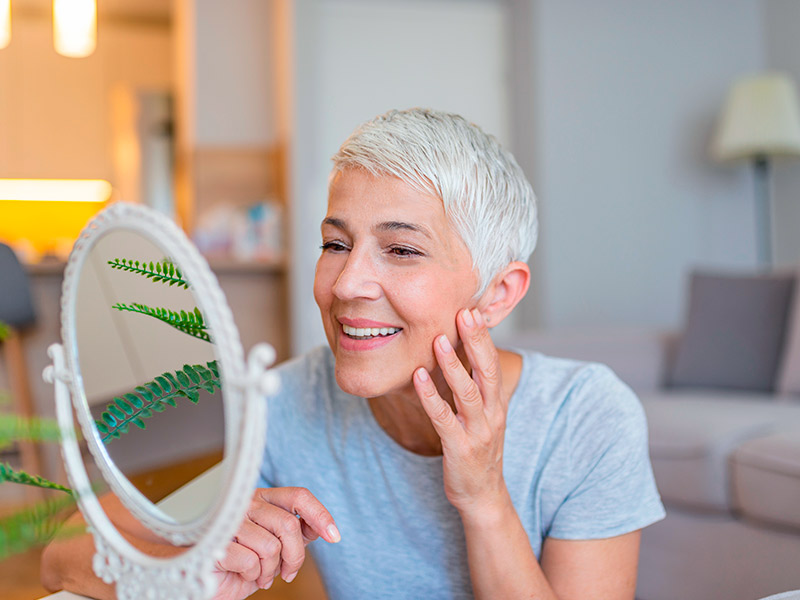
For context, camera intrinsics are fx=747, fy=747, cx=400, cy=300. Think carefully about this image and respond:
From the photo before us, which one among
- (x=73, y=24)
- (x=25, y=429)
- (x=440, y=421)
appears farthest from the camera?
(x=73, y=24)

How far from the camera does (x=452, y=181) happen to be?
34.9 inches

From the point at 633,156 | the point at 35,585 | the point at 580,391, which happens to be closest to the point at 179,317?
the point at 580,391

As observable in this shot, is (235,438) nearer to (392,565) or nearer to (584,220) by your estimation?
(392,565)

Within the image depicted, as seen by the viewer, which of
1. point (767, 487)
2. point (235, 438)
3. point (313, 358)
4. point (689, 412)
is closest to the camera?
point (235, 438)

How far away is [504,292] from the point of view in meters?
1.02

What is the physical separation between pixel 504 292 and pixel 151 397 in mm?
573

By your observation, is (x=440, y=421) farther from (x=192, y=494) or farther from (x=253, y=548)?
(x=192, y=494)

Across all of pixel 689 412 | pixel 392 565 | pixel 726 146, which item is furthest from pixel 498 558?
pixel 726 146

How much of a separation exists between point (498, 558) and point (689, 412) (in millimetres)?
1265

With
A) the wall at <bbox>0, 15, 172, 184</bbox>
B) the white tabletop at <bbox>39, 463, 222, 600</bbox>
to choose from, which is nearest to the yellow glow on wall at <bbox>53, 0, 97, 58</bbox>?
the white tabletop at <bbox>39, 463, 222, 600</bbox>

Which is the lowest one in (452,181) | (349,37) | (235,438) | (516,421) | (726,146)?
(516,421)

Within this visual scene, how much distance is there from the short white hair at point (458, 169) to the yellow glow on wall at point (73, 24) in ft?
6.61

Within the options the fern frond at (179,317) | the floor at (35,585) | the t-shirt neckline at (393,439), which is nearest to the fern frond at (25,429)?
the fern frond at (179,317)

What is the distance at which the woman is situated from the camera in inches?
32.9
